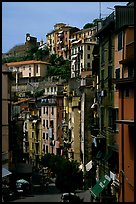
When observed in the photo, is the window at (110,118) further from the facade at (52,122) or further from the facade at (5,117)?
the facade at (52,122)

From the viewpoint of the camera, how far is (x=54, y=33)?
163ft

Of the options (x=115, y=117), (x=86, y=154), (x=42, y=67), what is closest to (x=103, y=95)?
(x=115, y=117)

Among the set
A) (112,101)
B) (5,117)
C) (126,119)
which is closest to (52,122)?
(5,117)

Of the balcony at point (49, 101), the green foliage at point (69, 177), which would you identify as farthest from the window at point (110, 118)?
the balcony at point (49, 101)

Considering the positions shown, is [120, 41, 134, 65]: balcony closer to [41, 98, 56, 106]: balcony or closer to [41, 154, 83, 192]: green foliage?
[41, 154, 83, 192]: green foliage

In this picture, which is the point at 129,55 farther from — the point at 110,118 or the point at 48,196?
the point at 48,196

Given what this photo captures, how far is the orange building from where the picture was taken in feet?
25.0

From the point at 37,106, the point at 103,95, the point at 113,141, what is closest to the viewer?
the point at 113,141

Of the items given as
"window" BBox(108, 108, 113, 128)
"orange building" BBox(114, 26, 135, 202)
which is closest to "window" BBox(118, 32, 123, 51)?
"orange building" BBox(114, 26, 135, 202)

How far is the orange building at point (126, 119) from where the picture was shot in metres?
7.62

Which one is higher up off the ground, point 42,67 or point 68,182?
point 42,67

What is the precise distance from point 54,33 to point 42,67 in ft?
41.3

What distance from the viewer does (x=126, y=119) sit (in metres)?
8.06

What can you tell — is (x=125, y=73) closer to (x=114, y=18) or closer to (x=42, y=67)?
(x=114, y=18)
